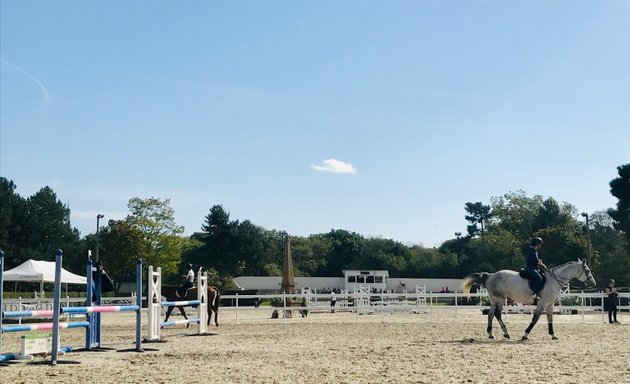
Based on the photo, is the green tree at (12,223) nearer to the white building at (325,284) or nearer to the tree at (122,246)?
the tree at (122,246)

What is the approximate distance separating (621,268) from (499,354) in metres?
49.5

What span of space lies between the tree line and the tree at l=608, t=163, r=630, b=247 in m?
0.08

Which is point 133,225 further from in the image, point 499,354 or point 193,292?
point 499,354

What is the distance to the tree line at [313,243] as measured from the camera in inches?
2464

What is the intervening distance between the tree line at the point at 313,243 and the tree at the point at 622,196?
0.08 metres

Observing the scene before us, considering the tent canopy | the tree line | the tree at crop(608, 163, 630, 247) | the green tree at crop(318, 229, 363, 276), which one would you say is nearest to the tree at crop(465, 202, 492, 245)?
the tree line

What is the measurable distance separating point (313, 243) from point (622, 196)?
55.9m

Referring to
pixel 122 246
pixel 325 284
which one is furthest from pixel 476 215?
pixel 122 246

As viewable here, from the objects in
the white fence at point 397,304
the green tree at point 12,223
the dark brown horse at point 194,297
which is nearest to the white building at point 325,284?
the green tree at point 12,223

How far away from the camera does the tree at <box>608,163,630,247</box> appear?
51.0m

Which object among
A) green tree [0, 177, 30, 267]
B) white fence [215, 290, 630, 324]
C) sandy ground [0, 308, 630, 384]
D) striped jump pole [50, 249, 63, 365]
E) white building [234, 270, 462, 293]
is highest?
green tree [0, 177, 30, 267]

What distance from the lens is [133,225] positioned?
6412 cm

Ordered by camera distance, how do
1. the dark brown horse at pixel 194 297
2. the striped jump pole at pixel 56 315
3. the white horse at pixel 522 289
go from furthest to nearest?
1. the dark brown horse at pixel 194 297
2. the white horse at pixel 522 289
3. the striped jump pole at pixel 56 315

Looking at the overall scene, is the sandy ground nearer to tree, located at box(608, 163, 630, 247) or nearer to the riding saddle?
the riding saddle
